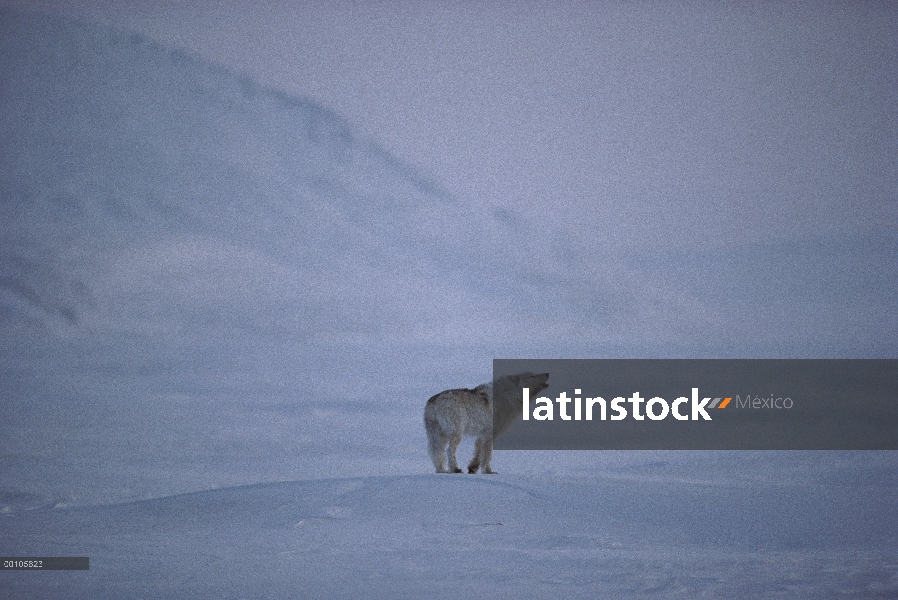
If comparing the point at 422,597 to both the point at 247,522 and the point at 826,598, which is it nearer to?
the point at 247,522

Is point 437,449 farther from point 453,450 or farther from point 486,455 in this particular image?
point 486,455

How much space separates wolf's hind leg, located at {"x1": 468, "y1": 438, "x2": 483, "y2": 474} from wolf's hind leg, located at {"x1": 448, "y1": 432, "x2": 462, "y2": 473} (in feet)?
0.81

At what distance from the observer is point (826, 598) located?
34.0ft

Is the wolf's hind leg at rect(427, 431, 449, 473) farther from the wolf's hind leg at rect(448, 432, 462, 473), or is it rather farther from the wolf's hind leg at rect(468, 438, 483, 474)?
the wolf's hind leg at rect(468, 438, 483, 474)

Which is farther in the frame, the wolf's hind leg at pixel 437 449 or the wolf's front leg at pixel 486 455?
the wolf's front leg at pixel 486 455

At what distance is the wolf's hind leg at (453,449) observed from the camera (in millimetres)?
14195

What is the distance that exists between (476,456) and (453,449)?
1.72ft

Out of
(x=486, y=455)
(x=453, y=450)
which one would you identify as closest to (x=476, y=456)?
(x=486, y=455)

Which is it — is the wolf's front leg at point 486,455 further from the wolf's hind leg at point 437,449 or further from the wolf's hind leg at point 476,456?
the wolf's hind leg at point 437,449

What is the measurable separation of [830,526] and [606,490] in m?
3.11

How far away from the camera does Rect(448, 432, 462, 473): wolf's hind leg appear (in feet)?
46.6

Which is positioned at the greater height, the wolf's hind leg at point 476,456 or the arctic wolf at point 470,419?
the arctic wolf at point 470,419

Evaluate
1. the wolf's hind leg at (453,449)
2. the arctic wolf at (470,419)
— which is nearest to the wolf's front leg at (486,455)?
the arctic wolf at (470,419)

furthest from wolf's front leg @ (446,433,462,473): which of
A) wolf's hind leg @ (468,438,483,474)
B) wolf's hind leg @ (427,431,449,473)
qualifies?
wolf's hind leg @ (468,438,483,474)
